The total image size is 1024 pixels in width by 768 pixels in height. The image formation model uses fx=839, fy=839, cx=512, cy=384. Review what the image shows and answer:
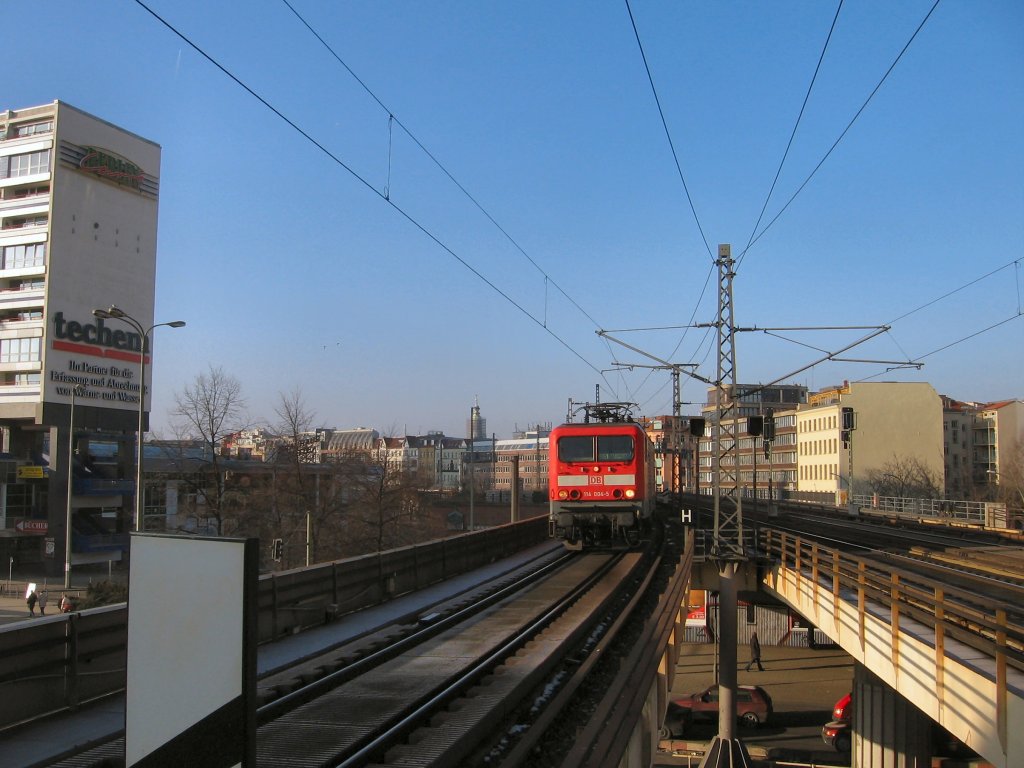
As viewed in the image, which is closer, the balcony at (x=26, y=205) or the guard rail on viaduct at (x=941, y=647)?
the guard rail on viaduct at (x=941, y=647)

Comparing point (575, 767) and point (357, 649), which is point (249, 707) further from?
point (357, 649)

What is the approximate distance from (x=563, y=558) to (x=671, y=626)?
1118cm

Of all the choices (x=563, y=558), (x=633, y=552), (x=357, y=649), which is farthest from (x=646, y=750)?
(x=633, y=552)

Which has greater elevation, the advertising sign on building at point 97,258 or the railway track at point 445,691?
the advertising sign on building at point 97,258

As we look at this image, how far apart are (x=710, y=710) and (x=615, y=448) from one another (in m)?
10.9

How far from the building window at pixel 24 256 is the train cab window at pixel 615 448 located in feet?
132

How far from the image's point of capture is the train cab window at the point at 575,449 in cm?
2297

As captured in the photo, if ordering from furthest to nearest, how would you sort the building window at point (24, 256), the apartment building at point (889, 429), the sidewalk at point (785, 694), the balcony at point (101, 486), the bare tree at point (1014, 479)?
the apartment building at point (889, 429) < the bare tree at point (1014, 479) < the building window at point (24, 256) < the balcony at point (101, 486) < the sidewalk at point (785, 694)

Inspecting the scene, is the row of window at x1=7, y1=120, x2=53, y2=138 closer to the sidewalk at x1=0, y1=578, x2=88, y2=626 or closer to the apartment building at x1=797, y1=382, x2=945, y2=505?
the sidewalk at x1=0, y1=578, x2=88, y2=626

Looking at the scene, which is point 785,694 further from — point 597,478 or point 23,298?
point 23,298

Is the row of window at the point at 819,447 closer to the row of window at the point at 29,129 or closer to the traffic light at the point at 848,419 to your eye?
the traffic light at the point at 848,419

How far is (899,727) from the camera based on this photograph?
1752cm

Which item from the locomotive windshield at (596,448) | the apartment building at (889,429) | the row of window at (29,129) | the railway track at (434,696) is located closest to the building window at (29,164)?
the row of window at (29,129)

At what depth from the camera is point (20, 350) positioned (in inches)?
1901
